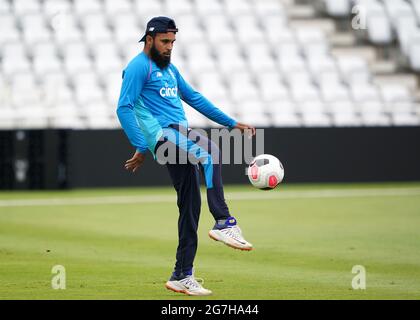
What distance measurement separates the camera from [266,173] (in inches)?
359

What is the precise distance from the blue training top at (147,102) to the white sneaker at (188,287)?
48.8 inches

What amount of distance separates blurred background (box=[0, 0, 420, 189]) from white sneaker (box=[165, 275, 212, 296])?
13202 mm

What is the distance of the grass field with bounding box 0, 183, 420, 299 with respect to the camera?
29.3 feet

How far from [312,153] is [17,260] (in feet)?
42.8

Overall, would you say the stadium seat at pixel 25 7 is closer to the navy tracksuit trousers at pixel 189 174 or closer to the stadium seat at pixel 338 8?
the stadium seat at pixel 338 8

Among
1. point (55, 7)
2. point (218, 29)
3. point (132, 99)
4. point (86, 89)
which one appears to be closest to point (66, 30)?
point (55, 7)

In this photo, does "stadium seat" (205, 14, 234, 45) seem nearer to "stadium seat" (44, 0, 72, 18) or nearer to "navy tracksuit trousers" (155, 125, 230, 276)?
"stadium seat" (44, 0, 72, 18)

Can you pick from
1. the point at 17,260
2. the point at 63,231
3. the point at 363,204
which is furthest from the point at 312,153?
the point at 17,260

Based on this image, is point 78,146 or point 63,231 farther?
point 78,146

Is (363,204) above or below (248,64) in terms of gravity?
below

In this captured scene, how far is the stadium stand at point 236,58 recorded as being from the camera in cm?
2298

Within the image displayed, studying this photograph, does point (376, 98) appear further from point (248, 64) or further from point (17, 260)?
point (17, 260)

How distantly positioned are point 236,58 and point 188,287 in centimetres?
1702
